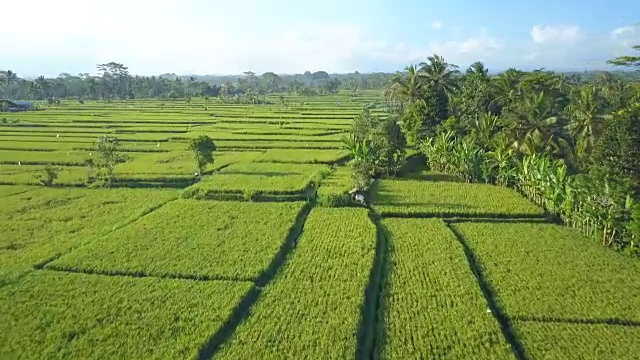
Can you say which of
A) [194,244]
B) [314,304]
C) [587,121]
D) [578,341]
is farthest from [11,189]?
[587,121]

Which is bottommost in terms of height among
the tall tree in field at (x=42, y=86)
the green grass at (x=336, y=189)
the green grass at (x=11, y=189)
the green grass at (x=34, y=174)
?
the green grass at (x=336, y=189)

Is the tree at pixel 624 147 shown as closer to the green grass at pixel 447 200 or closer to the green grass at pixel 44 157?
the green grass at pixel 447 200

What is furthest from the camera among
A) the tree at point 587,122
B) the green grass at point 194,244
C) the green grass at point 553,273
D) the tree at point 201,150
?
the tree at point 201,150

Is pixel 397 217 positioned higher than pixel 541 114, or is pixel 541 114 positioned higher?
pixel 541 114

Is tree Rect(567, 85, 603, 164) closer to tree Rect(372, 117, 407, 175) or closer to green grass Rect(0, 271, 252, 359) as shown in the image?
tree Rect(372, 117, 407, 175)

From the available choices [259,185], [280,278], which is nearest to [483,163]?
[259,185]

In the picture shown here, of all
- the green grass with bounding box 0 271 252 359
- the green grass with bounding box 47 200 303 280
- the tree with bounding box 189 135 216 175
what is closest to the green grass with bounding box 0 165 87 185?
the tree with bounding box 189 135 216 175

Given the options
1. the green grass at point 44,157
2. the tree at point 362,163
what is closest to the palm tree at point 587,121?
the tree at point 362,163

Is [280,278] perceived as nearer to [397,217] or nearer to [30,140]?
[397,217]
